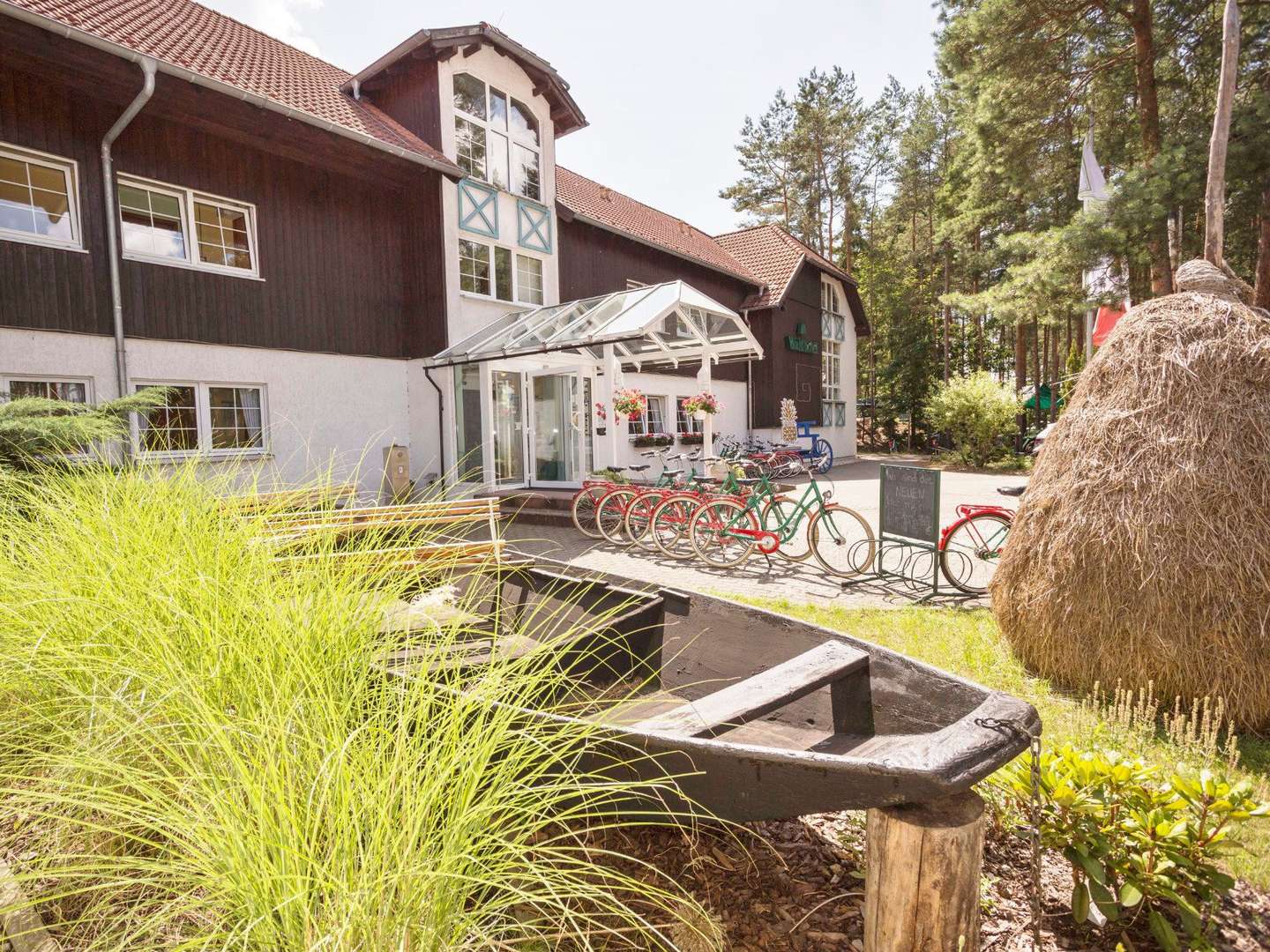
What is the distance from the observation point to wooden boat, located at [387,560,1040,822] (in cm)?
155

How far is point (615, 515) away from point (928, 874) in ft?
24.4

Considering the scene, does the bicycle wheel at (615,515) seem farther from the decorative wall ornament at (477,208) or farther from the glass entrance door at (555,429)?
the decorative wall ornament at (477,208)

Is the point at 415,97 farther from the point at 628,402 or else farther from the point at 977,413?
the point at 977,413

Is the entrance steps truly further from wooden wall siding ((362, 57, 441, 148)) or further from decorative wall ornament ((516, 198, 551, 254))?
wooden wall siding ((362, 57, 441, 148))

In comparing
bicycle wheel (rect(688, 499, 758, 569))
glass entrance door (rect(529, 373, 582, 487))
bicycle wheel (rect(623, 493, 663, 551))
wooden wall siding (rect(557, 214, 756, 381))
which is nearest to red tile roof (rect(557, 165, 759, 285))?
wooden wall siding (rect(557, 214, 756, 381))

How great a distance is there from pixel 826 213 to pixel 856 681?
34412 millimetres

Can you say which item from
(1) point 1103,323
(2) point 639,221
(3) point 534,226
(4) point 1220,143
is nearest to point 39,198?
(3) point 534,226

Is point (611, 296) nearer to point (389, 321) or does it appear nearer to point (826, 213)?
point (389, 321)

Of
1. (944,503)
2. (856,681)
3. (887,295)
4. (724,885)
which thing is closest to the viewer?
(724,885)

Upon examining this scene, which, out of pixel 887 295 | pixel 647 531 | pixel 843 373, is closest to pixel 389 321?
pixel 647 531

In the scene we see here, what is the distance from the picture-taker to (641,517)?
850 cm

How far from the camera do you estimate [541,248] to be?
13.1 m

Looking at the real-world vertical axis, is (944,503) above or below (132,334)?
below

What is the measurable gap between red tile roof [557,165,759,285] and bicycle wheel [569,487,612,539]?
7163 millimetres
